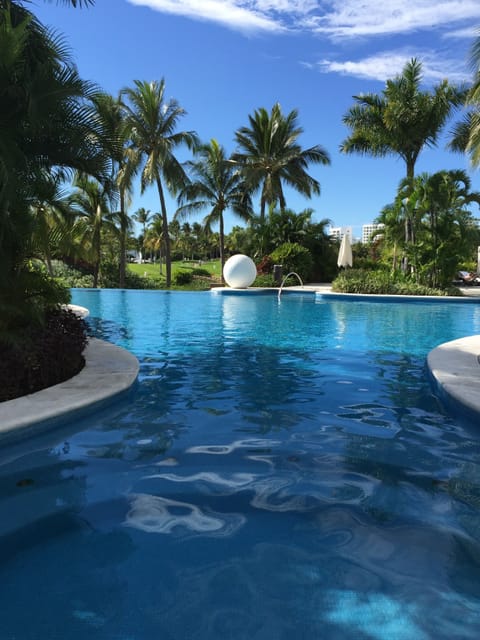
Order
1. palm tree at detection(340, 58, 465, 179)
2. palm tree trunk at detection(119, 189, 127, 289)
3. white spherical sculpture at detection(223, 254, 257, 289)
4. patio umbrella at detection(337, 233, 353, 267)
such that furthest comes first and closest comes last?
palm tree trunk at detection(119, 189, 127, 289) < patio umbrella at detection(337, 233, 353, 267) < white spherical sculpture at detection(223, 254, 257, 289) < palm tree at detection(340, 58, 465, 179)

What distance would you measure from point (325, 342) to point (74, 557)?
787cm

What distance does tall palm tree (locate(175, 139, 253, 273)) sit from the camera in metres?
31.5

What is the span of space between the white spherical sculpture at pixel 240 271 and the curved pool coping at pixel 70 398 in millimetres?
19016

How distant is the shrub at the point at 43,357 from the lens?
5.20 meters

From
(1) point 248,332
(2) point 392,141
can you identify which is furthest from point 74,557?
(2) point 392,141

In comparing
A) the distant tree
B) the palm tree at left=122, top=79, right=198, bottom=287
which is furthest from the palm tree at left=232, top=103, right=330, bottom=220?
the distant tree

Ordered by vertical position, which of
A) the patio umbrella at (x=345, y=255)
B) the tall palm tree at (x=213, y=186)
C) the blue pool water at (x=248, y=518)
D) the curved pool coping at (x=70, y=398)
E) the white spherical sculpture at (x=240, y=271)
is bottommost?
the blue pool water at (x=248, y=518)

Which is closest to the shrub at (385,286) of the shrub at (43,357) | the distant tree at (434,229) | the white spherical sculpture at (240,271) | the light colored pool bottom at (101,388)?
the distant tree at (434,229)

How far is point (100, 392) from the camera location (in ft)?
17.6

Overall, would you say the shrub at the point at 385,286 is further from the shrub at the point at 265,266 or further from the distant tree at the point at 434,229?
the shrub at the point at 265,266

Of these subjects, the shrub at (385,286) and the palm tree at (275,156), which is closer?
the shrub at (385,286)

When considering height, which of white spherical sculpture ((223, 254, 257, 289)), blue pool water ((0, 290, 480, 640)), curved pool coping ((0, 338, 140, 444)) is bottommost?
blue pool water ((0, 290, 480, 640))

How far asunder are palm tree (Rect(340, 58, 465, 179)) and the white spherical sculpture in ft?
29.3

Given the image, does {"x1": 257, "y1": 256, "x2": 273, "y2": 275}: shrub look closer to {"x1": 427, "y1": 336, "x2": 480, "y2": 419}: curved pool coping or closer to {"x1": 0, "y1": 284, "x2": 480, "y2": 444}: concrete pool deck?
{"x1": 427, "y1": 336, "x2": 480, "y2": 419}: curved pool coping
